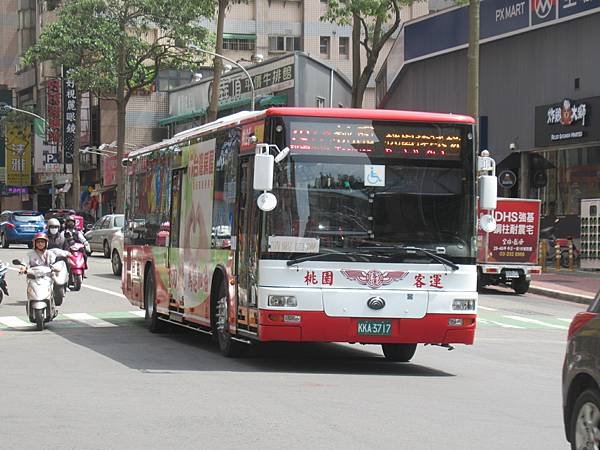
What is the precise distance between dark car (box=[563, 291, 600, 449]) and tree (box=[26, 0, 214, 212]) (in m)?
47.2

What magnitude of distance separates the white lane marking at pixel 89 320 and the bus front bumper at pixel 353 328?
757cm

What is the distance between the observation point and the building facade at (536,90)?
131 feet

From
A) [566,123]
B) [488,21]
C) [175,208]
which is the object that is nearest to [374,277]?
[175,208]

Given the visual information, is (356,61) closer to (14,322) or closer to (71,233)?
(71,233)

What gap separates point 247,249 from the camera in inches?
566

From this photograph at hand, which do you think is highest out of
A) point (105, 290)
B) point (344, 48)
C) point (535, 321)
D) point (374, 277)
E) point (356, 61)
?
point (344, 48)

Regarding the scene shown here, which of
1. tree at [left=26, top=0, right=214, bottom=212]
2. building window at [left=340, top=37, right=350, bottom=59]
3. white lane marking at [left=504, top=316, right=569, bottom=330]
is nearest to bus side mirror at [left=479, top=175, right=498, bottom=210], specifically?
white lane marking at [left=504, top=316, right=569, bottom=330]

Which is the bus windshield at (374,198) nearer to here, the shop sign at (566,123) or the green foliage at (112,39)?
the shop sign at (566,123)

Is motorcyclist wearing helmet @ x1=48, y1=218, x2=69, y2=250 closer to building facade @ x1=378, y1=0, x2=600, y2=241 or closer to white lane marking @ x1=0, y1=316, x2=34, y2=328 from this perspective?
white lane marking @ x1=0, y1=316, x2=34, y2=328

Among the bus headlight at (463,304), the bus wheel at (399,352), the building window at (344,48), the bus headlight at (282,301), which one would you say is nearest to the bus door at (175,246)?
the bus wheel at (399,352)

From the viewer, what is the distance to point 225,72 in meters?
70.4

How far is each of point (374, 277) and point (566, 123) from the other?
92.1 feet

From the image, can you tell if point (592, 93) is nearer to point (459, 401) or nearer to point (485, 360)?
point (485, 360)

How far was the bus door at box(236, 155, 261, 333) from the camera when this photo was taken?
14.1 metres
